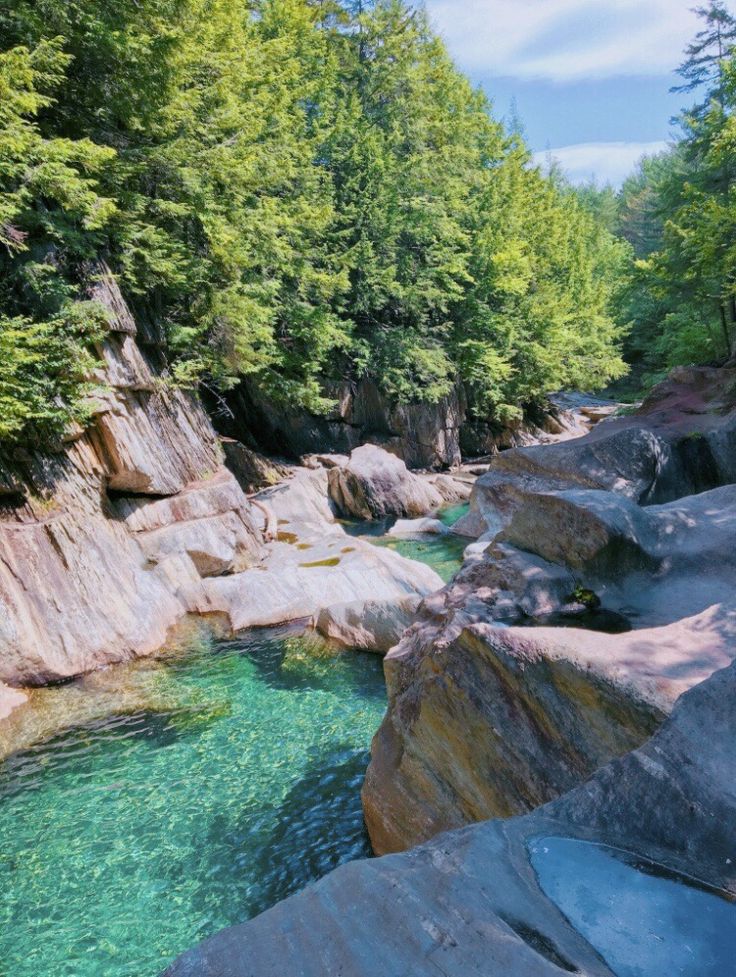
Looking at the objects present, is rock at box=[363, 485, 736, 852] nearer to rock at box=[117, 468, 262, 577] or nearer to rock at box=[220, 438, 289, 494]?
rock at box=[117, 468, 262, 577]

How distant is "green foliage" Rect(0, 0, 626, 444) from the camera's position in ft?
36.3

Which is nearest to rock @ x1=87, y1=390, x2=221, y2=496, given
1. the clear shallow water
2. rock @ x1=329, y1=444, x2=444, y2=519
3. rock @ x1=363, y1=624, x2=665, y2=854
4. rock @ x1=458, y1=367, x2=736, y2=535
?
rock @ x1=329, y1=444, x2=444, y2=519

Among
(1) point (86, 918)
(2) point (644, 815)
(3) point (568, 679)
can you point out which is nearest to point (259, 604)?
(1) point (86, 918)

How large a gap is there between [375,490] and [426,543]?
3917 millimetres

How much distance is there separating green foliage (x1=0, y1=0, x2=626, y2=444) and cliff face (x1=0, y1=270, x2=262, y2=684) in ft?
3.46

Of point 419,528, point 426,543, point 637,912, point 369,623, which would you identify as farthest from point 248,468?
point 637,912

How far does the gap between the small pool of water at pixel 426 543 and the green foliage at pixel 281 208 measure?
448 centimetres

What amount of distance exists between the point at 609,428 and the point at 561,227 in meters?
30.9

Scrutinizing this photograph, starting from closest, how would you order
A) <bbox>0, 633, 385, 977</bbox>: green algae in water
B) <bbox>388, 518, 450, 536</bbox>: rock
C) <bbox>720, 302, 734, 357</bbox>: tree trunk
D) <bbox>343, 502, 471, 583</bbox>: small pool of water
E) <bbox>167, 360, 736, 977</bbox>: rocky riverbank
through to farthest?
<bbox>167, 360, 736, 977</bbox>: rocky riverbank
<bbox>0, 633, 385, 977</bbox>: green algae in water
<bbox>343, 502, 471, 583</bbox>: small pool of water
<bbox>388, 518, 450, 536</bbox>: rock
<bbox>720, 302, 734, 357</bbox>: tree trunk

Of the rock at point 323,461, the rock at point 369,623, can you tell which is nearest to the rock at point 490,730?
the rock at point 369,623

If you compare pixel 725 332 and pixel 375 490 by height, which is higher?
pixel 725 332

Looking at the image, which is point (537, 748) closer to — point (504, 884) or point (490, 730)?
point (490, 730)

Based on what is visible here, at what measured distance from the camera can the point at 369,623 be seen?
10.6 metres

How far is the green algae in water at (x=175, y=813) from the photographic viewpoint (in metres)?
5.34
